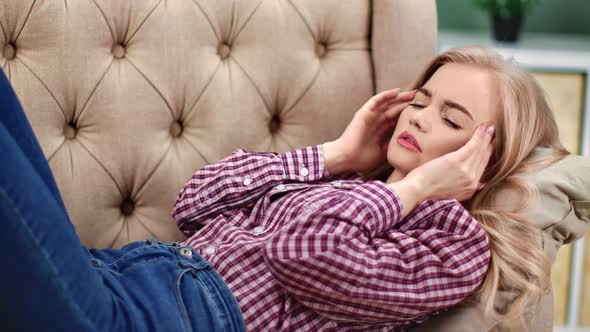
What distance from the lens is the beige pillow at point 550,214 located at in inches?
36.1

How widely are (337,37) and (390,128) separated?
0.21 metres

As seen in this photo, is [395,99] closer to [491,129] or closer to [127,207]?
[491,129]

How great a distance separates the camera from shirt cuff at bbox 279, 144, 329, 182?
3.66ft

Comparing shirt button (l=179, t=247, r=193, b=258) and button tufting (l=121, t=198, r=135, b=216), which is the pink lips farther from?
button tufting (l=121, t=198, r=135, b=216)

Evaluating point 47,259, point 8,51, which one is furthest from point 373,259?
point 8,51

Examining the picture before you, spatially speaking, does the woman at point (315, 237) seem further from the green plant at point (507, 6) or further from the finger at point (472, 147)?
the green plant at point (507, 6)

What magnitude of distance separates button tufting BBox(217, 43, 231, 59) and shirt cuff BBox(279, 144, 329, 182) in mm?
234

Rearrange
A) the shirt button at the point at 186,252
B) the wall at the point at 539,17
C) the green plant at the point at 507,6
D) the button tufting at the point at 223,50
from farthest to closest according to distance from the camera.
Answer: the wall at the point at 539,17
the green plant at the point at 507,6
the button tufting at the point at 223,50
the shirt button at the point at 186,252

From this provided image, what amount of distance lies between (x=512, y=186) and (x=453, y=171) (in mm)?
106

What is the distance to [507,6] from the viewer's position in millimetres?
1881

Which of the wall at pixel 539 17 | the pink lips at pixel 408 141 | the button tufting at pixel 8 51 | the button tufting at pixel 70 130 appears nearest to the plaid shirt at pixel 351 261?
the pink lips at pixel 408 141

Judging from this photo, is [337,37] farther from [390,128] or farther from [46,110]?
[46,110]

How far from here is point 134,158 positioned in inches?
44.9

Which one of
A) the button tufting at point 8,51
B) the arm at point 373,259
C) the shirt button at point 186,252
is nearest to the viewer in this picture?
the arm at point 373,259
